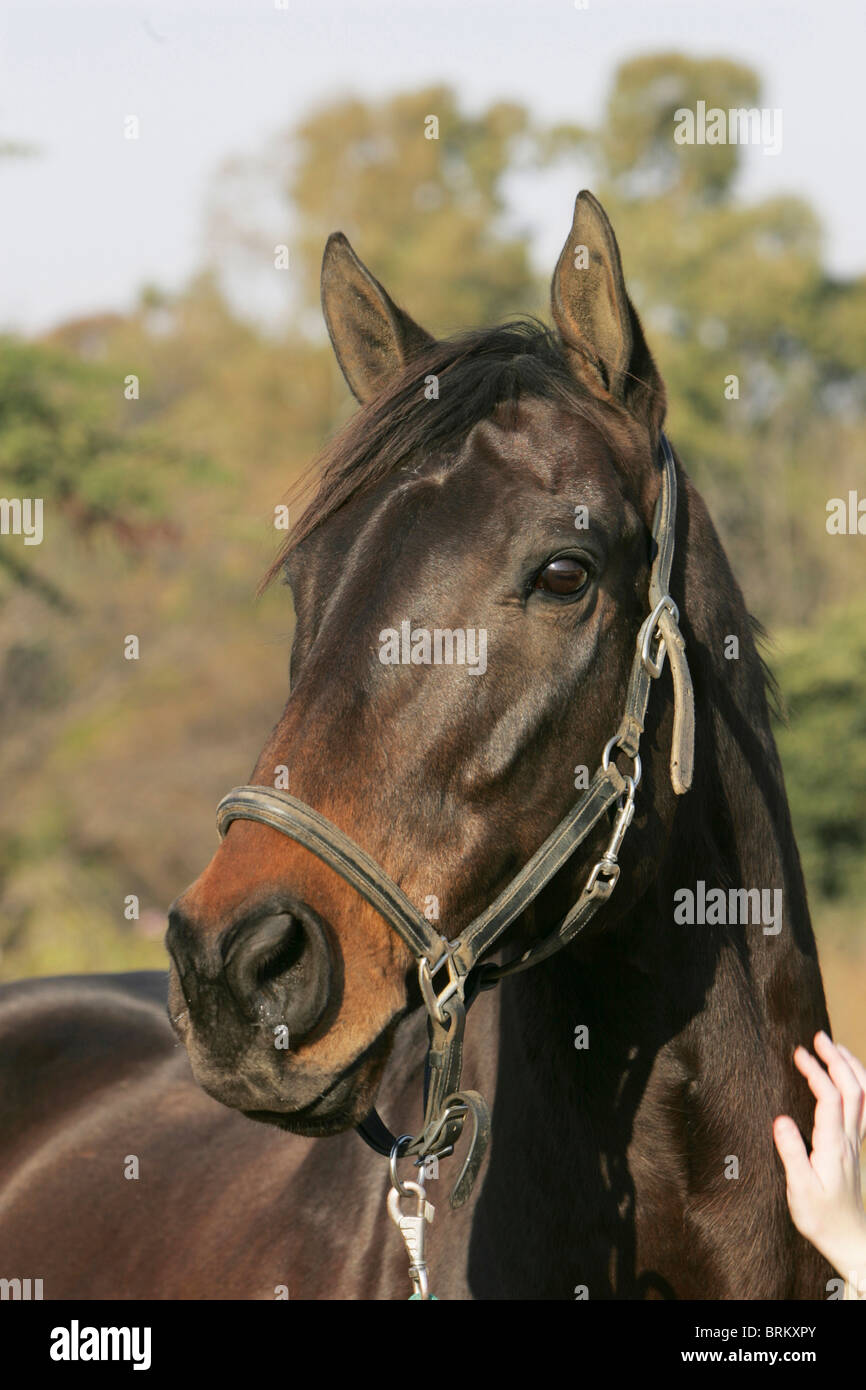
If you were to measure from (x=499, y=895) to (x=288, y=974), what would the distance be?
0.42 meters

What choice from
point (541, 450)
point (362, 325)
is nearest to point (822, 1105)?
point (541, 450)

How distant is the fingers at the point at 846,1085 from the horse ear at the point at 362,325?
1.64 m

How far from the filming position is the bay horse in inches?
79.6

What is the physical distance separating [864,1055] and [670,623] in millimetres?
8315

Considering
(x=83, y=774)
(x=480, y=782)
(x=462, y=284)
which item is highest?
(x=462, y=284)

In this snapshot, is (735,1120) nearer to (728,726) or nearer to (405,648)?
(728,726)

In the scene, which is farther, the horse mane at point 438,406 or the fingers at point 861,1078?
the fingers at point 861,1078

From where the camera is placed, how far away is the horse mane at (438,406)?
2338mm

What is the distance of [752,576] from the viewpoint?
21609mm

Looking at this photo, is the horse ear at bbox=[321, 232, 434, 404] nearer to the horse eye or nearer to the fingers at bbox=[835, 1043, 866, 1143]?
the horse eye

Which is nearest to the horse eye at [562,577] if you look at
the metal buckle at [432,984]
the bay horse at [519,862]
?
the bay horse at [519,862]

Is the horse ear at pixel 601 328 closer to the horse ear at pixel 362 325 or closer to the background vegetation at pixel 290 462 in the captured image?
the horse ear at pixel 362 325

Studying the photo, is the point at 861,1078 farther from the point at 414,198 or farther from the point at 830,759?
the point at 414,198

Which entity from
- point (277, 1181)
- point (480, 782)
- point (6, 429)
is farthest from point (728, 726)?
point (6, 429)
